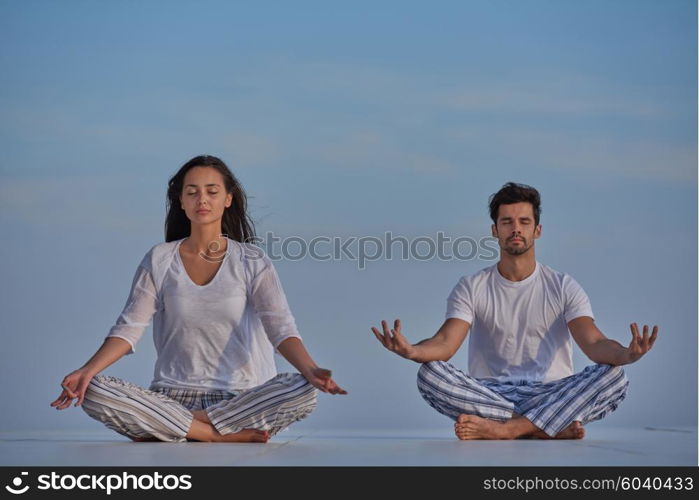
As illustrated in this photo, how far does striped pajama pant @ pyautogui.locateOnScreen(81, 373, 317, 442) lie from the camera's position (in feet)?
13.1

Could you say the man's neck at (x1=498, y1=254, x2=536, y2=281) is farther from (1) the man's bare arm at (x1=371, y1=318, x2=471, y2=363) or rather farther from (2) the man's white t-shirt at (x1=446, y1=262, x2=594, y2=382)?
(1) the man's bare arm at (x1=371, y1=318, x2=471, y2=363)

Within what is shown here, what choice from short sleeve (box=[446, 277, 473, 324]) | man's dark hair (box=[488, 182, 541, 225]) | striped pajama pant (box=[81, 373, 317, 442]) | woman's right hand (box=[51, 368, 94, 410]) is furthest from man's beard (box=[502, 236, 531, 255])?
woman's right hand (box=[51, 368, 94, 410])

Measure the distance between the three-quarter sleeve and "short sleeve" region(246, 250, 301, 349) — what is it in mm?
388

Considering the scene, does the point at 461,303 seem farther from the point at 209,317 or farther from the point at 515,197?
the point at 209,317

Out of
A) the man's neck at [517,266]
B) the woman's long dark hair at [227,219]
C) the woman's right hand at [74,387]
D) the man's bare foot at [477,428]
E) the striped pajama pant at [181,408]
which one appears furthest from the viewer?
the man's neck at [517,266]

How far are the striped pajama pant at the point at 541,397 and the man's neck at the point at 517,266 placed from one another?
0.53 metres

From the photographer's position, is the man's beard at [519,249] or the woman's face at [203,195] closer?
the woman's face at [203,195]

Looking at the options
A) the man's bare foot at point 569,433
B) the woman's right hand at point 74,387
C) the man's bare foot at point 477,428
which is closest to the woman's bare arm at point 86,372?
the woman's right hand at point 74,387

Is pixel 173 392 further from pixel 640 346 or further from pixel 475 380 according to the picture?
pixel 640 346

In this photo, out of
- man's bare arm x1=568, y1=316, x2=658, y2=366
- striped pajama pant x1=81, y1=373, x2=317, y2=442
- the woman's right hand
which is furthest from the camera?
Result: man's bare arm x1=568, y1=316, x2=658, y2=366

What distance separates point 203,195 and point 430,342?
106 cm

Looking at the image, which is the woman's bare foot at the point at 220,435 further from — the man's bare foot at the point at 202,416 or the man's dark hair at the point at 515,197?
the man's dark hair at the point at 515,197

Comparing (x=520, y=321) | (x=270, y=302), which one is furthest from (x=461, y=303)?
(x=270, y=302)

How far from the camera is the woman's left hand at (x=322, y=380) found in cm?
388
